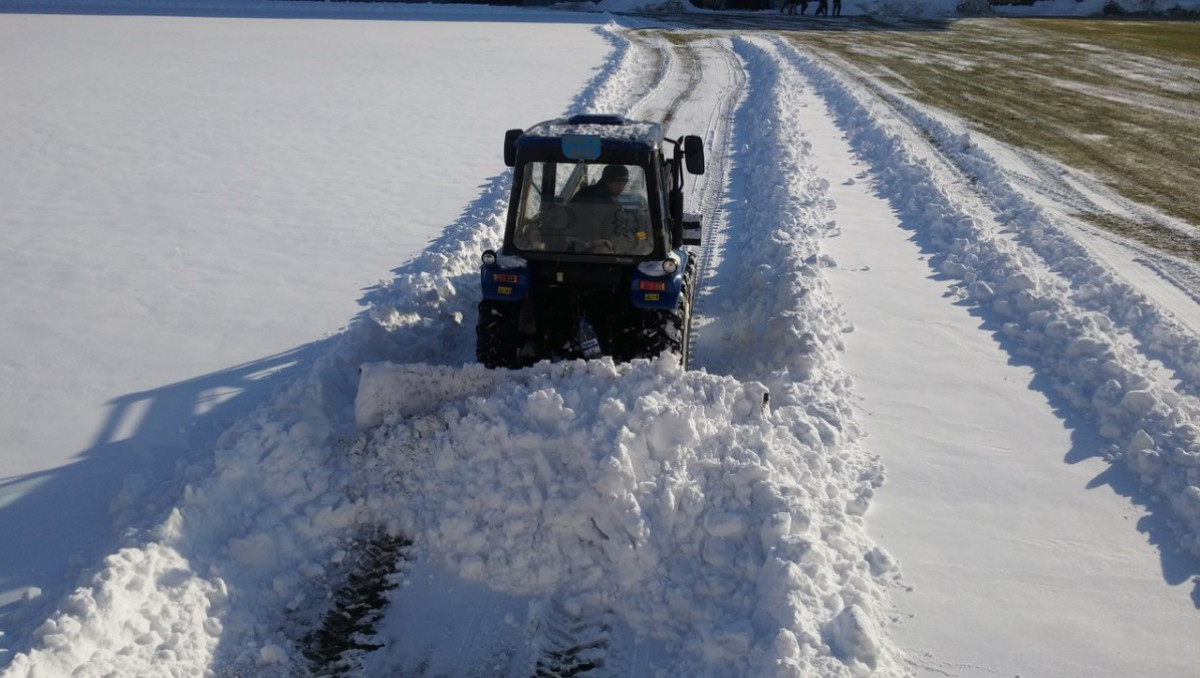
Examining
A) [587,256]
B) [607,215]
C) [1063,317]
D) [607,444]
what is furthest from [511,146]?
[1063,317]

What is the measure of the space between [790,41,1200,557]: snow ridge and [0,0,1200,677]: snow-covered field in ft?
0.11

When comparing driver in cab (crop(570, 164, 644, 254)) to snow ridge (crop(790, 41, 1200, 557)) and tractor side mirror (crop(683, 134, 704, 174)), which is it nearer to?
tractor side mirror (crop(683, 134, 704, 174))

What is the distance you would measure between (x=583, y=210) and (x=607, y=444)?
6.55 feet

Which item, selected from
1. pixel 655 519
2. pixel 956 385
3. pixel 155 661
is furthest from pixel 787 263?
pixel 155 661

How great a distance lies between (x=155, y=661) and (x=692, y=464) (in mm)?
2870

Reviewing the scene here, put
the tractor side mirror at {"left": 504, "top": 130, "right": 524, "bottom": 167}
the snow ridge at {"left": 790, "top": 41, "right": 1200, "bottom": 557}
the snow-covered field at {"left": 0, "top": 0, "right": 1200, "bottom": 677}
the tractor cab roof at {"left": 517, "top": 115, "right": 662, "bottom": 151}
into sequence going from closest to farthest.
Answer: the snow-covered field at {"left": 0, "top": 0, "right": 1200, "bottom": 677}, the snow ridge at {"left": 790, "top": 41, "right": 1200, "bottom": 557}, the tractor cab roof at {"left": 517, "top": 115, "right": 662, "bottom": 151}, the tractor side mirror at {"left": 504, "top": 130, "right": 524, "bottom": 167}

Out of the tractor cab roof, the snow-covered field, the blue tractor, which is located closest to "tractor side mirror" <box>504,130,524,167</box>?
the tractor cab roof

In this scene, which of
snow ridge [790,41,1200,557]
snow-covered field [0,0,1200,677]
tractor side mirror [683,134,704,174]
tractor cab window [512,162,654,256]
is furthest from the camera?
tractor side mirror [683,134,704,174]

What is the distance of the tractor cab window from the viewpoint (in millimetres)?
6480

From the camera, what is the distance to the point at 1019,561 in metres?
5.35

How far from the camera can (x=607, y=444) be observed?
5258mm

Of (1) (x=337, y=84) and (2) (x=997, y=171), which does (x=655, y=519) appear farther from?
(1) (x=337, y=84)

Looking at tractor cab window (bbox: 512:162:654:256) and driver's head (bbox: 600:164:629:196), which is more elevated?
driver's head (bbox: 600:164:629:196)

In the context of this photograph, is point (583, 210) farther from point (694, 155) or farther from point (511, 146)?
point (511, 146)
